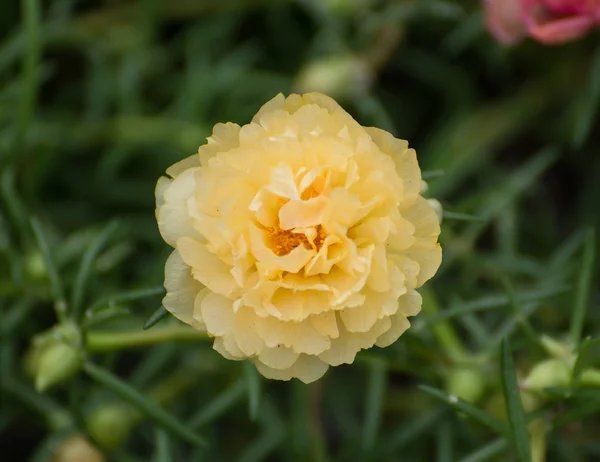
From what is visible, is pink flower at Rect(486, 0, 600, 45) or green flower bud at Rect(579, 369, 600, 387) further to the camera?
→ pink flower at Rect(486, 0, 600, 45)

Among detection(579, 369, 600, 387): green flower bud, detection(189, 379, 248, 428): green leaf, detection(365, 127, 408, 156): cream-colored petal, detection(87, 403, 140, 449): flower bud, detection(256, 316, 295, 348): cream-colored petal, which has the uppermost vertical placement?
detection(365, 127, 408, 156): cream-colored petal

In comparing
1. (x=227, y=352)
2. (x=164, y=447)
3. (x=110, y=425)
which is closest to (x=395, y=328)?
(x=227, y=352)

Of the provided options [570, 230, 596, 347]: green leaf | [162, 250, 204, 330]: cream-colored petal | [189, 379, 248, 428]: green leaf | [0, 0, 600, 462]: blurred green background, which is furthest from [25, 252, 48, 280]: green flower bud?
[570, 230, 596, 347]: green leaf

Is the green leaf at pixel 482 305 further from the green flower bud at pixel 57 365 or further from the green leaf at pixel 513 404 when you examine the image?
the green flower bud at pixel 57 365

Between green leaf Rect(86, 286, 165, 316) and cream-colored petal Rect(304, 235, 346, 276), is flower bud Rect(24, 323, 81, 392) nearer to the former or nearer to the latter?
green leaf Rect(86, 286, 165, 316)

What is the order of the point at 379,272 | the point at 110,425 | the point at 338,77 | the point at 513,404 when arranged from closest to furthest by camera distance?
the point at 379,272, the point at 513,404, the point at 110,425, the point at 338,77

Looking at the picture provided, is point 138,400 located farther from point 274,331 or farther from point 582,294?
point 582,294

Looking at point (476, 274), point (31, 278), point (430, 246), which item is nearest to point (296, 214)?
point (430, 246)
